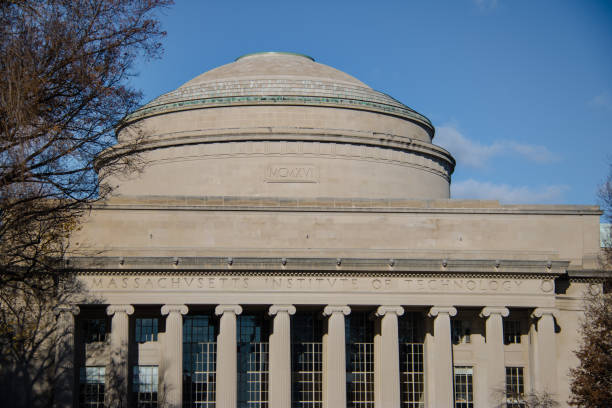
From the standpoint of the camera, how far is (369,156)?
58.8 metres

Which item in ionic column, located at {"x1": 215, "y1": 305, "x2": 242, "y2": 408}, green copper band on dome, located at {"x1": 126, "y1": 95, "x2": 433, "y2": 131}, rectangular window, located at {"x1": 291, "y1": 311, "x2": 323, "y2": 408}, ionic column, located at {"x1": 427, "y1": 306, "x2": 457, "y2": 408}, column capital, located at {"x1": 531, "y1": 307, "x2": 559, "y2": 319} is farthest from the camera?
green copper band on dome, located at {"x1": 126, "y1": 95, "x2": 433, "y2": 131}

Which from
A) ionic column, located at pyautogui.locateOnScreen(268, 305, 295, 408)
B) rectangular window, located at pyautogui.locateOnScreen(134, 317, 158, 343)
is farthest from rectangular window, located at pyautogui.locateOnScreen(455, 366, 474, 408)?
rectangular window, located at pyautogui.locateOnScreen(134, 317, 158, 343)

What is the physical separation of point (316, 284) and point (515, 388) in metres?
12.4

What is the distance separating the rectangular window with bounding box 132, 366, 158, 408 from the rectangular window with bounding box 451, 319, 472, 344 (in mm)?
16379

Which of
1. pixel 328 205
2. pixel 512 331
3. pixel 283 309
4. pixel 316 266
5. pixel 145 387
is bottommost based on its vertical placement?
pixel 145 387

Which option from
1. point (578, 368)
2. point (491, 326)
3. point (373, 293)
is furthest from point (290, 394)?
point (578, 368)

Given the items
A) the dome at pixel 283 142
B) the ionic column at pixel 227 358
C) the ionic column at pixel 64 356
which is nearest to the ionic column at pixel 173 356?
the ionic column at pixel 227 358

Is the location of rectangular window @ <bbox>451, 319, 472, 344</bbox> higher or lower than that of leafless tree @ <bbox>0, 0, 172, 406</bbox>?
lower

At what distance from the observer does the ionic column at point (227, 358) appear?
4638cm

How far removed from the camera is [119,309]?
46594 mm

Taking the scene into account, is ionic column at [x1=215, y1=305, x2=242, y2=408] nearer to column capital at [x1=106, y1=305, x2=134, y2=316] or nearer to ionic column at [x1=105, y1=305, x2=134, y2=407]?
column capital at [x1=106, y1=305, x2=134, y2=316]

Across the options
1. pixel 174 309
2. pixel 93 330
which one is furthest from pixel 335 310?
pixel 93 330

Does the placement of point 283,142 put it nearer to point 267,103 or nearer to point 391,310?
point 267,103

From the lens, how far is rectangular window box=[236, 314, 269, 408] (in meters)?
48.8
